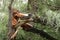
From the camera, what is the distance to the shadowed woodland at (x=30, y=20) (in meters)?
1.65

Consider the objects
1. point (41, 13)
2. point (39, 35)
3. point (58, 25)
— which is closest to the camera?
point (58, 25)

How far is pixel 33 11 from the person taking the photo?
1.68 m

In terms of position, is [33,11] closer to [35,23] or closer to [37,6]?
[37,6]

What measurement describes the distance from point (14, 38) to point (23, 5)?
31 cm

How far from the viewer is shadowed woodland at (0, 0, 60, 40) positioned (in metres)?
1.65

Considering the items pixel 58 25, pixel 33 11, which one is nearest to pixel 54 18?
pixel 58 25

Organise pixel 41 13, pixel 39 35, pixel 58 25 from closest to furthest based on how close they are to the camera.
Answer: pixel 58 25, pixel 41 13, pixel 39 35

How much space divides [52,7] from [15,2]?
1.07 feet

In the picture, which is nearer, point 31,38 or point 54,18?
point 54,18

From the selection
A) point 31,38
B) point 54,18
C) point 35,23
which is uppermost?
point 54,18

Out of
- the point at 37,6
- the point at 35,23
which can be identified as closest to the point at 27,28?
the point at 35,23

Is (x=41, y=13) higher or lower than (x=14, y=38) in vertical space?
higher

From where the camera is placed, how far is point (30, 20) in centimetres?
164

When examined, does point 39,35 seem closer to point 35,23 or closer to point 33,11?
point 35,23
